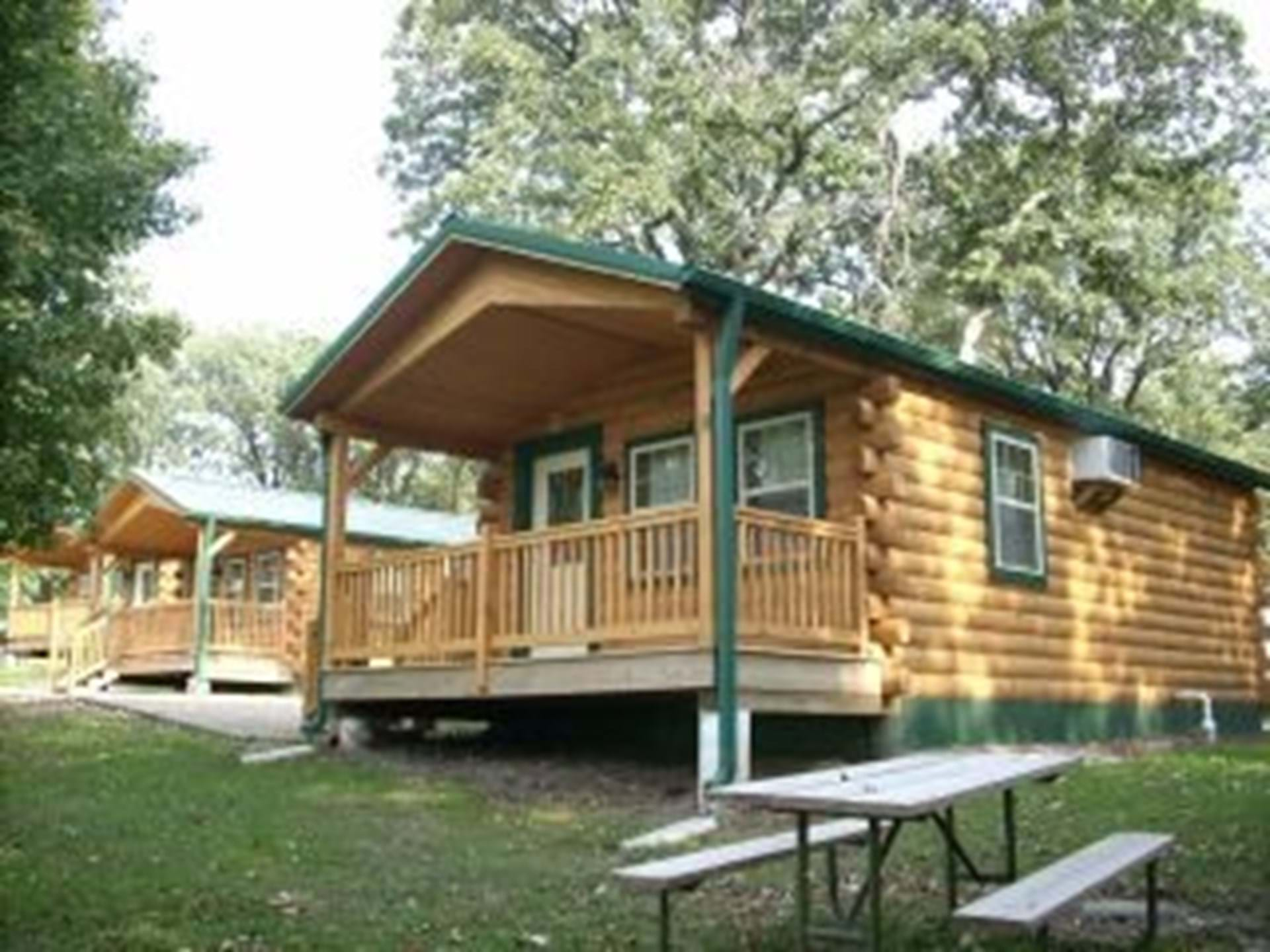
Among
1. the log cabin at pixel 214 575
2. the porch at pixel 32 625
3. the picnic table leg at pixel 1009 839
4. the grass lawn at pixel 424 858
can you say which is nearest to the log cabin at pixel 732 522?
the grass lawn at pixel 424 858

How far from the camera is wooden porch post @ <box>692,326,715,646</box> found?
1105 centimetres

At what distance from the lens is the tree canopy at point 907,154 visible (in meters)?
30.1

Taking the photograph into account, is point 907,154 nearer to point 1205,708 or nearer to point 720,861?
point 1205,708

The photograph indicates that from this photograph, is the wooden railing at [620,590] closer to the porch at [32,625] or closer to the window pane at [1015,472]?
the window pane at [1015,472]

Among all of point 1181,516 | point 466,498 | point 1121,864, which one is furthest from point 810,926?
point 466,498

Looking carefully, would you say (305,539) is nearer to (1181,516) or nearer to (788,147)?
(788,147)

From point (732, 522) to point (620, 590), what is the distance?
1.17m

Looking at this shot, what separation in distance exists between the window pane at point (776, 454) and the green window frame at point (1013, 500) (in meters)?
1.89

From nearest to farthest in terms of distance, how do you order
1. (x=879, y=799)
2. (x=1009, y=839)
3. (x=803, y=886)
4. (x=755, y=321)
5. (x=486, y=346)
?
(x=879, y=799)
(x=803, y=886)
(x=1009, y=839)
(x=755, y=321)
(x=486, y=346)

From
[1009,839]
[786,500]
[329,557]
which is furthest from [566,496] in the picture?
[1009,839]

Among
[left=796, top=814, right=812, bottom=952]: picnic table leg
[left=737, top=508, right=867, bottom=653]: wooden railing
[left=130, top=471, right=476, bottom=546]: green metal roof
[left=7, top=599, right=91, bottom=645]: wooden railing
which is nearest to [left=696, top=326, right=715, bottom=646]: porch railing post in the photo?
[left=737, top=508, right=867, bottom=653]: wooden railing

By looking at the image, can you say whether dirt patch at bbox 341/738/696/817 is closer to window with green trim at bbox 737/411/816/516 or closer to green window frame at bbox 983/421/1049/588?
window with green trim at bbox 737/411/816/516

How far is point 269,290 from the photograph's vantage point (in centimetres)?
6184

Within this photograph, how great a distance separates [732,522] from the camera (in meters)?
11.2
